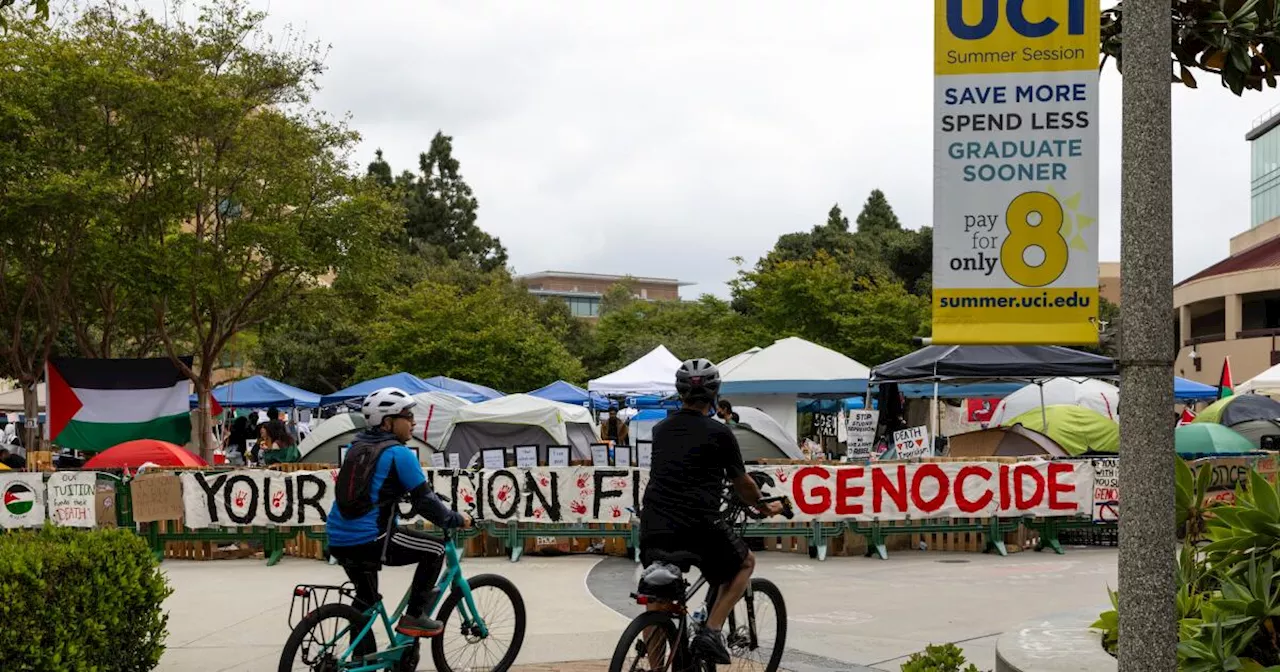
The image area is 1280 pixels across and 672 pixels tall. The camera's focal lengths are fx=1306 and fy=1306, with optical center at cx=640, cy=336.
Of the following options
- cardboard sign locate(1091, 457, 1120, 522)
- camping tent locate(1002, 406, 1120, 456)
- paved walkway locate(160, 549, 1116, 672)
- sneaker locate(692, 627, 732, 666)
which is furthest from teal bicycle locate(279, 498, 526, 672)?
camping tent locate(1002, 406, 1120, 456)

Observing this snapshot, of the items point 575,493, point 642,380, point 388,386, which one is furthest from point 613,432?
point 575,493

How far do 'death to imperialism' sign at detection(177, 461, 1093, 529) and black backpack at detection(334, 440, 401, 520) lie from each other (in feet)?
24.1

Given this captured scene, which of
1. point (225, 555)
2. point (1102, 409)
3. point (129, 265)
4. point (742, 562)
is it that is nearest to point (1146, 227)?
point (742, 562)

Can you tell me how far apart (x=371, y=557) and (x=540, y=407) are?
14.2m

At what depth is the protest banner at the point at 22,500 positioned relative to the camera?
14883mm

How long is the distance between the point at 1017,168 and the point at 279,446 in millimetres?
19088

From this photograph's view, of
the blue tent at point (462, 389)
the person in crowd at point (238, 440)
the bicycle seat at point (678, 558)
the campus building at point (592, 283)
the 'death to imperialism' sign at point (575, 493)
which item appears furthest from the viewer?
the campus building at point (592, 283)

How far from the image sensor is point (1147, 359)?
168 inches

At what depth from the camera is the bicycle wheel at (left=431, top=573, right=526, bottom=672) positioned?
788 centimetres

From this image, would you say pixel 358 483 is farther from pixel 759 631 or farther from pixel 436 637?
pixel 759 631

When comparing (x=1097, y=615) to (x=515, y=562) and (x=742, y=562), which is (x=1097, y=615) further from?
(x=515, y=562)

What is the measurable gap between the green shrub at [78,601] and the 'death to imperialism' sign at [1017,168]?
4737 mm

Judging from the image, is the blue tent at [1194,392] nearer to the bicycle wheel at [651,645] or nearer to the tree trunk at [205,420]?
the tree trunk at [205,420]

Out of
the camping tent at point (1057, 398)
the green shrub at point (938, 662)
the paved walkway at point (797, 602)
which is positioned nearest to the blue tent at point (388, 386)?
the camping tent at point (1057, 398)
